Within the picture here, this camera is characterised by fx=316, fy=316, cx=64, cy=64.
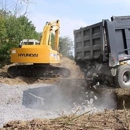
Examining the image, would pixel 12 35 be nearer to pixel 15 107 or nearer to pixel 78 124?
pixel 15 107

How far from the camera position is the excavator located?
13.6m

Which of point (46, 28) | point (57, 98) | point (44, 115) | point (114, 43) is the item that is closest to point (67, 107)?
point (57, 98)

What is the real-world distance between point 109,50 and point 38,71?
18.5ft

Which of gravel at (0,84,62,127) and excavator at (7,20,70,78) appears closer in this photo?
gravel at (0,84,62,127)

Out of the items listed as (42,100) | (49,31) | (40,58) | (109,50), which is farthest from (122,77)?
(49,31)

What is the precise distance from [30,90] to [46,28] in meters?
4.28

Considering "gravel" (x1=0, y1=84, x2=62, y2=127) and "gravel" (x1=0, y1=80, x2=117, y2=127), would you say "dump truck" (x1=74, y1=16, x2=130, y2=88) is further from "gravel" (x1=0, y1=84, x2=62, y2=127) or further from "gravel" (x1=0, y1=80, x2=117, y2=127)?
"gravel" (x1=0, y1=84, x2=62, y2=127)

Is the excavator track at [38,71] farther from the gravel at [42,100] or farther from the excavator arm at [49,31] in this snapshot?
the gravel at [42,100]

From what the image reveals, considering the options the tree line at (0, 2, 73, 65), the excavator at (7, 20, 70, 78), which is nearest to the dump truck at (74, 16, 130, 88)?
Answer: the excavator at (7, 20, 70, 78)

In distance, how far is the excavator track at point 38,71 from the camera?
14.9 metres

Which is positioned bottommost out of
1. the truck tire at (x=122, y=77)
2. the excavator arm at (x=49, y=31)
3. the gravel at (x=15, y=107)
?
the gravel at (x=15, y=107)

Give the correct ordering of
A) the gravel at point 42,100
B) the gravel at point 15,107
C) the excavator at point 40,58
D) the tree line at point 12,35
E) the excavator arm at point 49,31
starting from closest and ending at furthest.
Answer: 1. the gravel at point 15,107
2. the gravel at point 42,100
3. the excavator at point 40,58
4. the excavator arm at point 49,31
5. the tree line at point 12,35

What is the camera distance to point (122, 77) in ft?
35.1

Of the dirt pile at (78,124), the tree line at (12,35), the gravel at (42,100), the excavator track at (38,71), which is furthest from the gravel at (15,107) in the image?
the tree line at (12,35)
